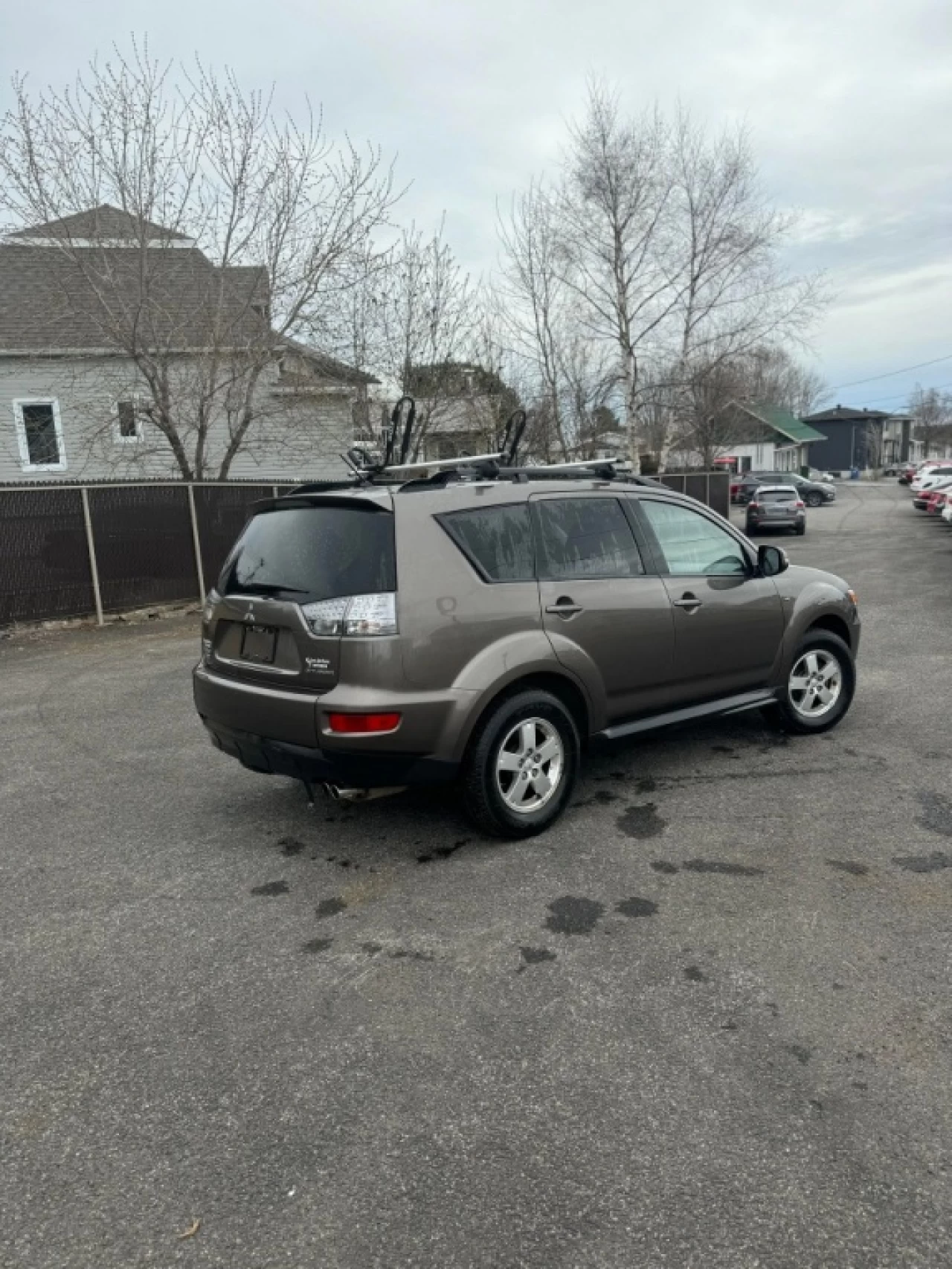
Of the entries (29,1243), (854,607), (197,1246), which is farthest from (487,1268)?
(854,607)

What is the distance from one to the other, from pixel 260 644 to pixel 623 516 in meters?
2.12

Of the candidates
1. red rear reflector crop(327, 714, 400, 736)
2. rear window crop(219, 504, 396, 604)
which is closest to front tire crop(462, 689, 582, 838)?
red rear reflector crop(327, 714, 400, 736)

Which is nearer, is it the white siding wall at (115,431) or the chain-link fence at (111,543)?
the chain-link fence at (111,543)

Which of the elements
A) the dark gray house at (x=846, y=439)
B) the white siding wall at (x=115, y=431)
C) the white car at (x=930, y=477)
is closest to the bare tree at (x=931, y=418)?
the dark gray house at (x=846, y=439)

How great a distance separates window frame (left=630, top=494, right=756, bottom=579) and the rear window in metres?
1.71

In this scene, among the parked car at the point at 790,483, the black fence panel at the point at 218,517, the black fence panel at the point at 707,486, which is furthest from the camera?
the parked car at the point at 790,483

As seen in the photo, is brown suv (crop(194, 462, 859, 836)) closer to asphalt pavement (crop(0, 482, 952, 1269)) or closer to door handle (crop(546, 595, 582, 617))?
door handle (crop(546, 595, 582, 617))

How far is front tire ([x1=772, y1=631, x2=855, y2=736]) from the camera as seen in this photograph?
5.73 metres

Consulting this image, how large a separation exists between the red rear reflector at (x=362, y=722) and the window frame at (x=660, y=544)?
6.41 ft

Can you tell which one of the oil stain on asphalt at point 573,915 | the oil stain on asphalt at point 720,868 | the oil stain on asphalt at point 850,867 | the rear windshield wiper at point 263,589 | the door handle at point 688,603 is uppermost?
the rear windshield wiper at point 263,589

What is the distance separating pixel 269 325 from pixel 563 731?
11.9 meters

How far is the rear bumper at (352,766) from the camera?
12.6 ft

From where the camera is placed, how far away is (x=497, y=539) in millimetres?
4285

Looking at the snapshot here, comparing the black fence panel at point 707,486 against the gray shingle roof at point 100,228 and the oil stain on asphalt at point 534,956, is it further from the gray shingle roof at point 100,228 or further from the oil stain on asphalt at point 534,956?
the oil stain on asphalt at point 534,956
